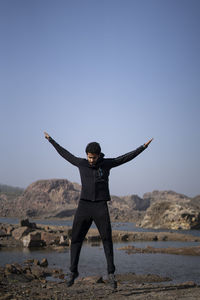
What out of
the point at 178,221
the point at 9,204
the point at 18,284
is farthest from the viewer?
the point at 9,204

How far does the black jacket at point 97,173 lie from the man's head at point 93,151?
9cm

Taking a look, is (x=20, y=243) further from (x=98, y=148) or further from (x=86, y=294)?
(x=98, y=148)

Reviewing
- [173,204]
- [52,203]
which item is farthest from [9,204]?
[173,204]

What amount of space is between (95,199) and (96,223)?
1.47ft

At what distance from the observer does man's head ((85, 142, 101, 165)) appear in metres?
5.90

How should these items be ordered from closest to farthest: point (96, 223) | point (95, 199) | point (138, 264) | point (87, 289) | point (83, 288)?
point (95, 199)
point (96, 223)
point (87, 289)
point (83, 288)
point (138, 264)

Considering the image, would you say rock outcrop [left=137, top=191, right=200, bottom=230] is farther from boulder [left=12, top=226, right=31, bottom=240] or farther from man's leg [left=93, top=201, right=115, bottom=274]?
man's leg [left=93, top=201, right=115, bottom=274]

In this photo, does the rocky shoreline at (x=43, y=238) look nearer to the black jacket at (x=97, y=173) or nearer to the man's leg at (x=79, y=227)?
the man's leg at (x=79, y=227)

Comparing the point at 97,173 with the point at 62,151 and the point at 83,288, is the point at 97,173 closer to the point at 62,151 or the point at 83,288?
the point at 62,151

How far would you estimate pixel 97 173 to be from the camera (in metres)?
5.96

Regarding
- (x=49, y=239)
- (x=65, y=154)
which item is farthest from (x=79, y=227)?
(x=49, y=239)

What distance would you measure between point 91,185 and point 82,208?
0.45m

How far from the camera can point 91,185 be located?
5898 mm

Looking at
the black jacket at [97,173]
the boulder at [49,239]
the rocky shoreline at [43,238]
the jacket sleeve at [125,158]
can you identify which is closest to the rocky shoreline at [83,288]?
the black jacket at [97,173]
